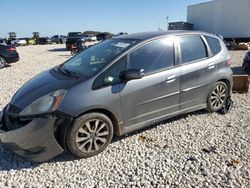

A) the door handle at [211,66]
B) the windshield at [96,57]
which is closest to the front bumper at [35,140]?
the windshield at [96,57]

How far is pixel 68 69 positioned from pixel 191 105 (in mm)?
2276

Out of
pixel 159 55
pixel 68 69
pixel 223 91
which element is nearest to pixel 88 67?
pixel 68 69

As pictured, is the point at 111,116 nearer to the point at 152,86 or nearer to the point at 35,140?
the point at 152,86

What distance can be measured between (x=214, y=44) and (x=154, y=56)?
5.28ft

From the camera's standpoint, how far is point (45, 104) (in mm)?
3551

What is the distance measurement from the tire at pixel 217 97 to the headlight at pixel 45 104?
9.68 ft

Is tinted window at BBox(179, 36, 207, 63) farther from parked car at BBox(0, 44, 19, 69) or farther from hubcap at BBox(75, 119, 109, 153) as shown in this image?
parked car at BBox(0, 44, 19, 69)

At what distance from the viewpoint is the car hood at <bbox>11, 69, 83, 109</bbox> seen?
3.69 meters

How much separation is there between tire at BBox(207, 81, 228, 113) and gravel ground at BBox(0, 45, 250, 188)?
2.00 feet

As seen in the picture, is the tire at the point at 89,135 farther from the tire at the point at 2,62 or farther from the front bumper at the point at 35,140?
the tire at the point at 2,62

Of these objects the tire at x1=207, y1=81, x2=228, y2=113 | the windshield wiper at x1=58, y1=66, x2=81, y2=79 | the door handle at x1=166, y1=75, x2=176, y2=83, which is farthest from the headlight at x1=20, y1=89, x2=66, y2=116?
the tire at x1=207, y1=81, x2=228, y2=113

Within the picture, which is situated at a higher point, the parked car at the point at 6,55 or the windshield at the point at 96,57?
the windshield at the point at 96,57

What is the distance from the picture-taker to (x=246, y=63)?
29.5ft

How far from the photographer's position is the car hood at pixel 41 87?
12.1 ft
